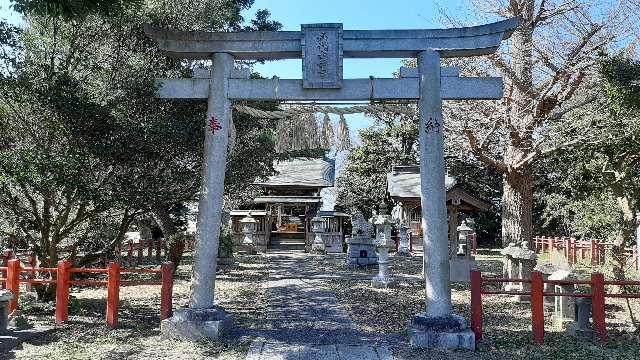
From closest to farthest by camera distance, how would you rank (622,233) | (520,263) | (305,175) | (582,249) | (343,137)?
(343,137) < (520,263) < (622,233) < (582,249) < (305,175)

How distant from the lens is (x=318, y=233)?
2584cm

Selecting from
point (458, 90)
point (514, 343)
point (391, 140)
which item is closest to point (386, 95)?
point (458, 90)

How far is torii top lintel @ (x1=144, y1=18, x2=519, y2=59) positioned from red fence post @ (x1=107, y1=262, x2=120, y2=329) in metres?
3.63

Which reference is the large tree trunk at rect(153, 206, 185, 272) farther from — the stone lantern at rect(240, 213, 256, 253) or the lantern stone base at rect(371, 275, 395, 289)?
the stone lantern at rect(240, 213, 256, 253)

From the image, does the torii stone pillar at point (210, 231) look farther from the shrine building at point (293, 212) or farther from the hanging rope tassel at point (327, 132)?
the shrine building at point (293, 212)

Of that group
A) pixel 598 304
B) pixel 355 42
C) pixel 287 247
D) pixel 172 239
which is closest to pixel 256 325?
pixel 355 42

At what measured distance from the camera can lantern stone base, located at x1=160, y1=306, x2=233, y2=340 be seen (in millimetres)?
6980

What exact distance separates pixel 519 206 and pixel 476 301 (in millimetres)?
6171

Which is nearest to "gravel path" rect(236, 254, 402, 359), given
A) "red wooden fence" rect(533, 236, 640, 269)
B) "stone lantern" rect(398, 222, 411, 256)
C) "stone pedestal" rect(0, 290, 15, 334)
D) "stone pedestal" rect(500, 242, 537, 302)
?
"stone pedestal" rect(0, 290, 15, 334)

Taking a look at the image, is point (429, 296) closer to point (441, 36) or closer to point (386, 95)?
point (386, 95)

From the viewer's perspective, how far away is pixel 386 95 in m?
7.36

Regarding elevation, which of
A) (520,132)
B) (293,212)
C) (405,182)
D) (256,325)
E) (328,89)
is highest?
(520,132)

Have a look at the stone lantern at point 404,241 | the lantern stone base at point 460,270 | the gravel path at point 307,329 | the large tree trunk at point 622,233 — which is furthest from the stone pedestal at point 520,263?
the stone lantern at point 404,241

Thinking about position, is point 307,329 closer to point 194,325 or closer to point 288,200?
point 194,325
